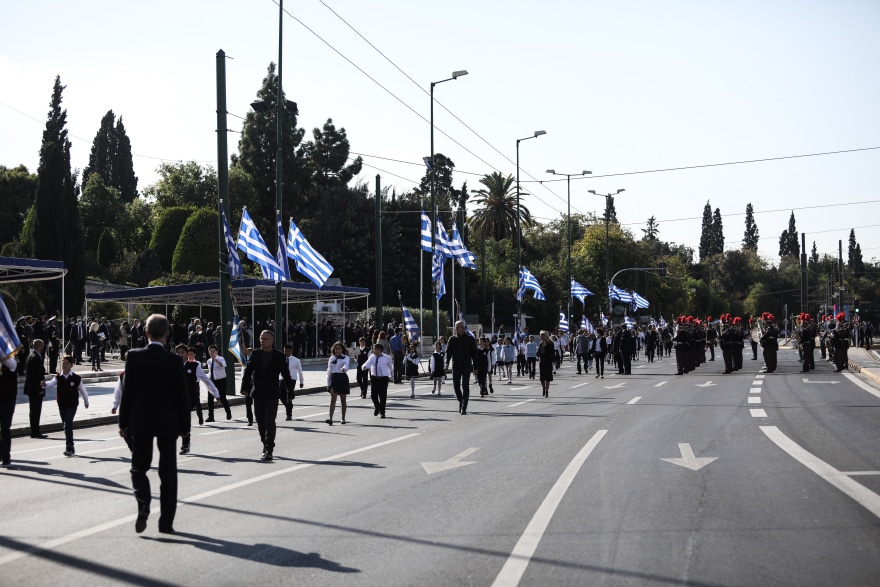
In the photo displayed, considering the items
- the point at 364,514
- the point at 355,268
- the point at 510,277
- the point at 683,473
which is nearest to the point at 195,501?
the point at 364,514

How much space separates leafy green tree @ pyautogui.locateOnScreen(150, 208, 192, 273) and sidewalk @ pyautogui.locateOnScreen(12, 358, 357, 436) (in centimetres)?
3363

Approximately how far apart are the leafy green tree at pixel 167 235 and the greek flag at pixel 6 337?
64925mm

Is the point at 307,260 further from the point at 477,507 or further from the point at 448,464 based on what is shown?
the point at 477,507

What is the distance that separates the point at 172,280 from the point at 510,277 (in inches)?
1499

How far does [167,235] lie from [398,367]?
47.3 metres

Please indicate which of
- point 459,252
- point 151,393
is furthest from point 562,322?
point 151,393

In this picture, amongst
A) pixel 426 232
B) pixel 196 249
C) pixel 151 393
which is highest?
pixel 196 249

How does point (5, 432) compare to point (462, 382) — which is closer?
point (5, 432)

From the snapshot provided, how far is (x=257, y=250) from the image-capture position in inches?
1136

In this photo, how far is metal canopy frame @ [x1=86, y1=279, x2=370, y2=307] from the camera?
129ft

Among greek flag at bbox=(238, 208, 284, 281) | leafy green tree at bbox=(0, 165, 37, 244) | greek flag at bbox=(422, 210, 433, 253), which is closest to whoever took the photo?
greek flag at bbox=(238, 208, 284, 281)

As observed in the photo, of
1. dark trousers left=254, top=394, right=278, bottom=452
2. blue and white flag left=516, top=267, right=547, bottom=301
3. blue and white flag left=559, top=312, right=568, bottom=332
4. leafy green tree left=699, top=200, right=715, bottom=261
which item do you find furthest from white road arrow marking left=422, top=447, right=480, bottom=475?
leafy green tree left=699, top=200, right=715, bottom=261

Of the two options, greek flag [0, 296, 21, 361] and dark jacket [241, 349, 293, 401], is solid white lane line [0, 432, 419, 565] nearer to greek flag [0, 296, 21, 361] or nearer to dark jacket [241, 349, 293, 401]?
dark jacket [241, 349, 293, 401]

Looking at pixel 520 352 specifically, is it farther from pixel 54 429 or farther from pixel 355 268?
pixel 355 268
